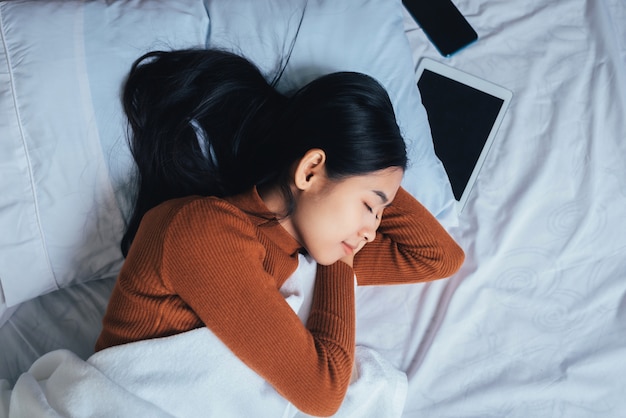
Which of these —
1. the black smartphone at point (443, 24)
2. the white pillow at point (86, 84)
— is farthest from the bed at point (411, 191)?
the black smartphone at point (443, 24)

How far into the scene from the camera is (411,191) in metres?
1.19

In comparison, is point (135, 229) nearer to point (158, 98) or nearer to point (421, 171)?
point (158, 98)

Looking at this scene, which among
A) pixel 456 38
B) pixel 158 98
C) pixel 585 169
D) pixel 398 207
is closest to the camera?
pixel 158 98

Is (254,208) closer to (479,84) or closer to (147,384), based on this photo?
(147,384)

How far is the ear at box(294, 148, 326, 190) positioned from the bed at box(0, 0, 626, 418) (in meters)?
0.24

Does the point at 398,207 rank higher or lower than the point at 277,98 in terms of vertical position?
lower

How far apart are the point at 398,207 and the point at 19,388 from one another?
0.69m

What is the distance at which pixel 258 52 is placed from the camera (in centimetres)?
109

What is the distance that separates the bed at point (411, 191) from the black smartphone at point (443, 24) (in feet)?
0.57

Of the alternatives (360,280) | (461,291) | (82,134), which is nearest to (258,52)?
(82,134)

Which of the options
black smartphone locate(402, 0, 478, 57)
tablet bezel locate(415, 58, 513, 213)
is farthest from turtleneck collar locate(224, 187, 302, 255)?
black smartphone locate(402, 0, 478, 57)

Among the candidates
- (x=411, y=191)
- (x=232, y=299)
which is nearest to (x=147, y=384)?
→ (x=232, y=299)

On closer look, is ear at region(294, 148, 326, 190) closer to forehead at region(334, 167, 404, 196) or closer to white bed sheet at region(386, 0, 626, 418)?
forehead at region(334, 167, 404, 196)

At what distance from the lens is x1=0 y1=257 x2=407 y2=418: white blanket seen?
0.89 metres
